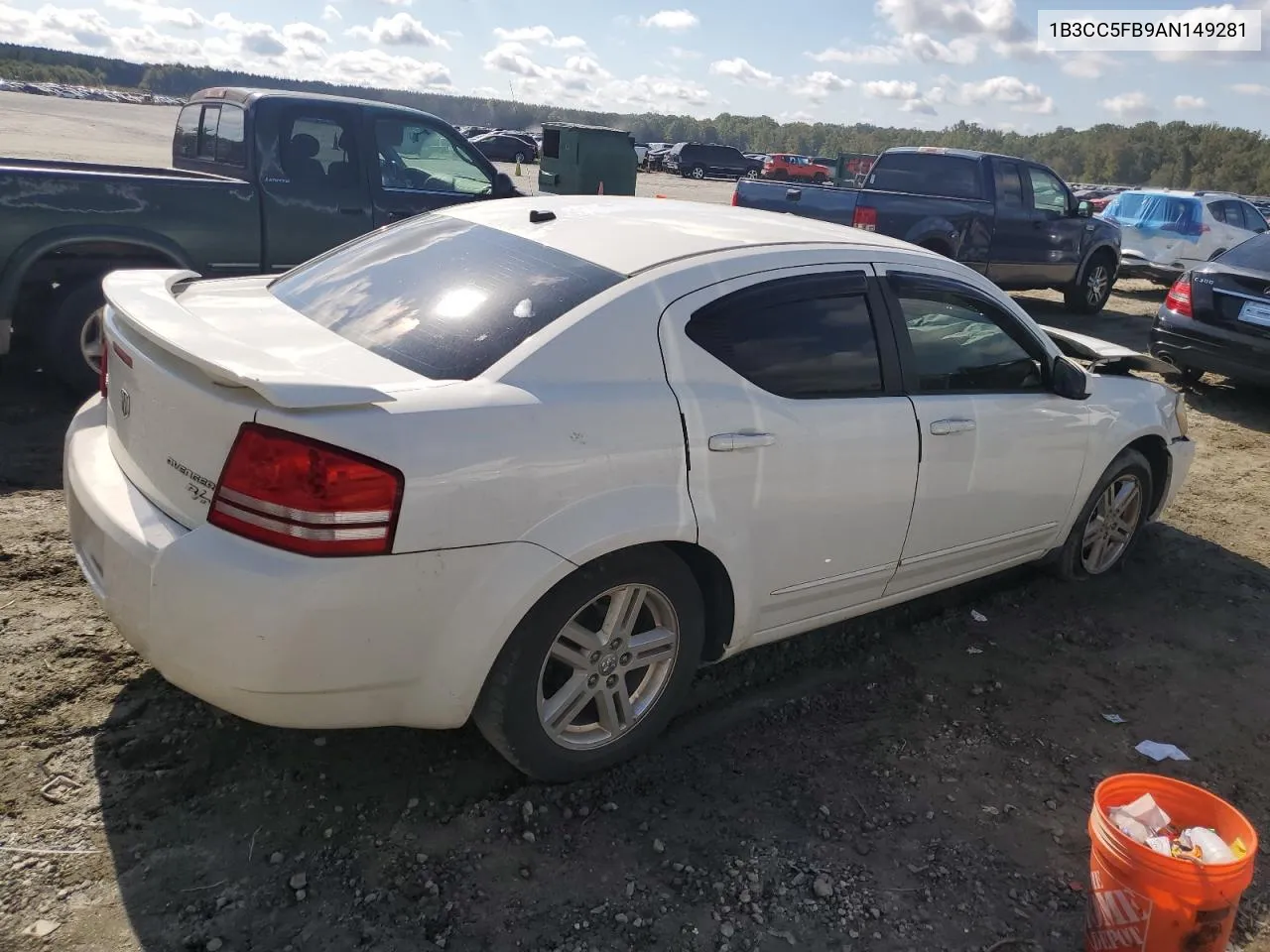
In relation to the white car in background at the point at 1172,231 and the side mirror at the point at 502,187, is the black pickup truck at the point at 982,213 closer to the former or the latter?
the white car in background at the point at 1172,231

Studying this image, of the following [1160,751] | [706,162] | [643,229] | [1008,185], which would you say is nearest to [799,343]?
[643,229]

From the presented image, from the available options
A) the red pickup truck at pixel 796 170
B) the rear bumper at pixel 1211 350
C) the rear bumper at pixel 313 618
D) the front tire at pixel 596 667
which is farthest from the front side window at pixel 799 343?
the red pickup truck at pixel 796 170

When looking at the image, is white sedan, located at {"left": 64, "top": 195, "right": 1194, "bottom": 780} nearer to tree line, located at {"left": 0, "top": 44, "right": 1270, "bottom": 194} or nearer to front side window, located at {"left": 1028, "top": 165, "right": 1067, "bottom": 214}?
Result: front side window, located at {"left": 1028, "top": 165, "right": 1067, "bottom": 214}

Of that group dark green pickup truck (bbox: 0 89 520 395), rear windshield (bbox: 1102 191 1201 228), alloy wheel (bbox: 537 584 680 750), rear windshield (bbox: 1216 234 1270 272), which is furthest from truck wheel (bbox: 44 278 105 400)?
rear windshield (bbox: 1102 191 1201 228)

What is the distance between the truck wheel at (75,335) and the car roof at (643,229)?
313 cm

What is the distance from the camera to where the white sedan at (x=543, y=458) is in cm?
235

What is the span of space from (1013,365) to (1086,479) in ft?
2.58

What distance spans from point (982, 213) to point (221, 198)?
8.49 meters

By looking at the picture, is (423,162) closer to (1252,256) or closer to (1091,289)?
(1252,256)

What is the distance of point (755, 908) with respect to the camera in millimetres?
2545

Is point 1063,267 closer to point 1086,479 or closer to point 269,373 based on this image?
point 1086,479

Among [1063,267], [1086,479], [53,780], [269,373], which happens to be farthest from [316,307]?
[1063,267]

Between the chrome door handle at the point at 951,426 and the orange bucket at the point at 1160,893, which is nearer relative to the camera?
the orange bucket at the point at 1160,893

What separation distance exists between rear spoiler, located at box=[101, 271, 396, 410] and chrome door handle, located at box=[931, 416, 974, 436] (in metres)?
2.01
